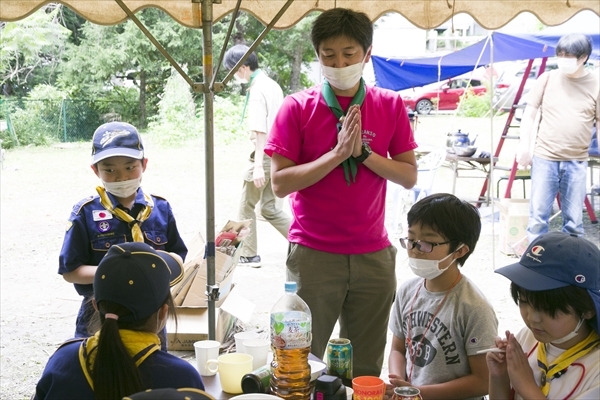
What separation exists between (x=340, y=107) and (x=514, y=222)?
4589mm

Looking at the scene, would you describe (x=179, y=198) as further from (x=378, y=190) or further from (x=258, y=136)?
(x=378, y=190)

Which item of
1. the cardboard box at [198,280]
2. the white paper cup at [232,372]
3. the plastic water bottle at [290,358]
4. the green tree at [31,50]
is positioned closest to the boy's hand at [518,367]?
the plastic water bottle at [290,358]

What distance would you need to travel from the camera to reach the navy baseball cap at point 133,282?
160 centimetres

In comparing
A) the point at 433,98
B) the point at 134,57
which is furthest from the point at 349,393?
the point at 433,98

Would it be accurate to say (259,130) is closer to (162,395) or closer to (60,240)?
(60,240)

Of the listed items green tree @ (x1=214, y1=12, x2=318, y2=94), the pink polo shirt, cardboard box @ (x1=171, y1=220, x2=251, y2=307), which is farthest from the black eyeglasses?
green tree @ (x1=214, y1=12, x2=318, y2=94)

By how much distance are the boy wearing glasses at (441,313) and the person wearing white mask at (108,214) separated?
860 mm

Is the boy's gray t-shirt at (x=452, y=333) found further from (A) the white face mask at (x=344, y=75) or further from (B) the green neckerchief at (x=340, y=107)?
(A) the white face mask at (x=344, y=75)

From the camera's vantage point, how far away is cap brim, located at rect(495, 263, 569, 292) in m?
1.76

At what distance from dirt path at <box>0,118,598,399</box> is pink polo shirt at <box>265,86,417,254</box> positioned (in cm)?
233

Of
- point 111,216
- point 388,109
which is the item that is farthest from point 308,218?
point 111,216

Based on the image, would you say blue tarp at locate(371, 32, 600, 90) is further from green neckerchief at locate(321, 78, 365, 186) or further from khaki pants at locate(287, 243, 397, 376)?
khaki pants at locate(287, 243, 397, 376)

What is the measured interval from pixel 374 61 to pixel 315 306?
23.3 feet

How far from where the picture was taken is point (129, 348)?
5.20 ft
